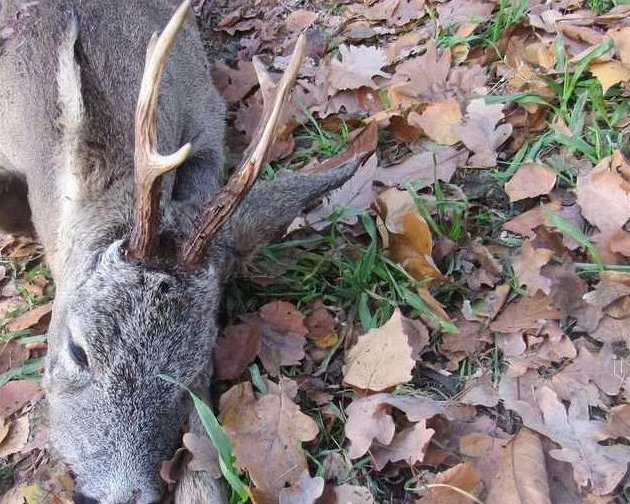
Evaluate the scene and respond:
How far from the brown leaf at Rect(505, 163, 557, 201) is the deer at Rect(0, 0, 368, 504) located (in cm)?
88

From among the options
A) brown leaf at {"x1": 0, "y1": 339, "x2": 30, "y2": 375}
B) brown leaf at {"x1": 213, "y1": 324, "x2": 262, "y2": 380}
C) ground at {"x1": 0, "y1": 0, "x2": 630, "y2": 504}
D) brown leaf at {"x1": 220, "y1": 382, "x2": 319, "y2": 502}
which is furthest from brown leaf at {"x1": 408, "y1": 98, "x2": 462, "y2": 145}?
brown leaf at {"x1": 0, "y1": 339, "x2": 30, "y2": 375}

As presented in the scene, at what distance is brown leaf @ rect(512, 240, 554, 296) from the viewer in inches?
140

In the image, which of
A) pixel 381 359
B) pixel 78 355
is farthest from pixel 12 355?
pixel 381 359

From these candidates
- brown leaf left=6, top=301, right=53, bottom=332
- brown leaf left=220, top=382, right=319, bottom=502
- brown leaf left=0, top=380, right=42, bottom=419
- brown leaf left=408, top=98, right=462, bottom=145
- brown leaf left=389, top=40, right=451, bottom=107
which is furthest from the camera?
brown leaf left=389, top=40, right=451, bottom=107

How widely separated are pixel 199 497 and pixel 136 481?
0.23m

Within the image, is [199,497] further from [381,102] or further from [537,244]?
[381,102]

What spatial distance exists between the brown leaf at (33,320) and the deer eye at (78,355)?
0.92m

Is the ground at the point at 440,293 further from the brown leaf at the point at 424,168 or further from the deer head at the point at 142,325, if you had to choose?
the deer head at the point at 142,325

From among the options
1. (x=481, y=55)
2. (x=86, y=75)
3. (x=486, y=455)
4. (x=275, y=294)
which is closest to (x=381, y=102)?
(x=481, y=55)

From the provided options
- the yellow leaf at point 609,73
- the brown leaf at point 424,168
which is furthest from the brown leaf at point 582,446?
the yellow leaf at point 609,73

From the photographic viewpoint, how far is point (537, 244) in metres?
3.72

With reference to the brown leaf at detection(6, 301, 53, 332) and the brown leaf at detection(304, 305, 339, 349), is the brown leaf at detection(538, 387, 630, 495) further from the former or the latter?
the brown leaf at detection(6, 301, 53, 332)

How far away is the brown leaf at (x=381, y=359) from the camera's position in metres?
3.36

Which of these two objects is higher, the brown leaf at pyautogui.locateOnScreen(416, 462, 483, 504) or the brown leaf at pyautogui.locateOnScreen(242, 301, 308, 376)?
the brown leaf at pyautogui.locateOnScreen(242, 301, 308, 376)
